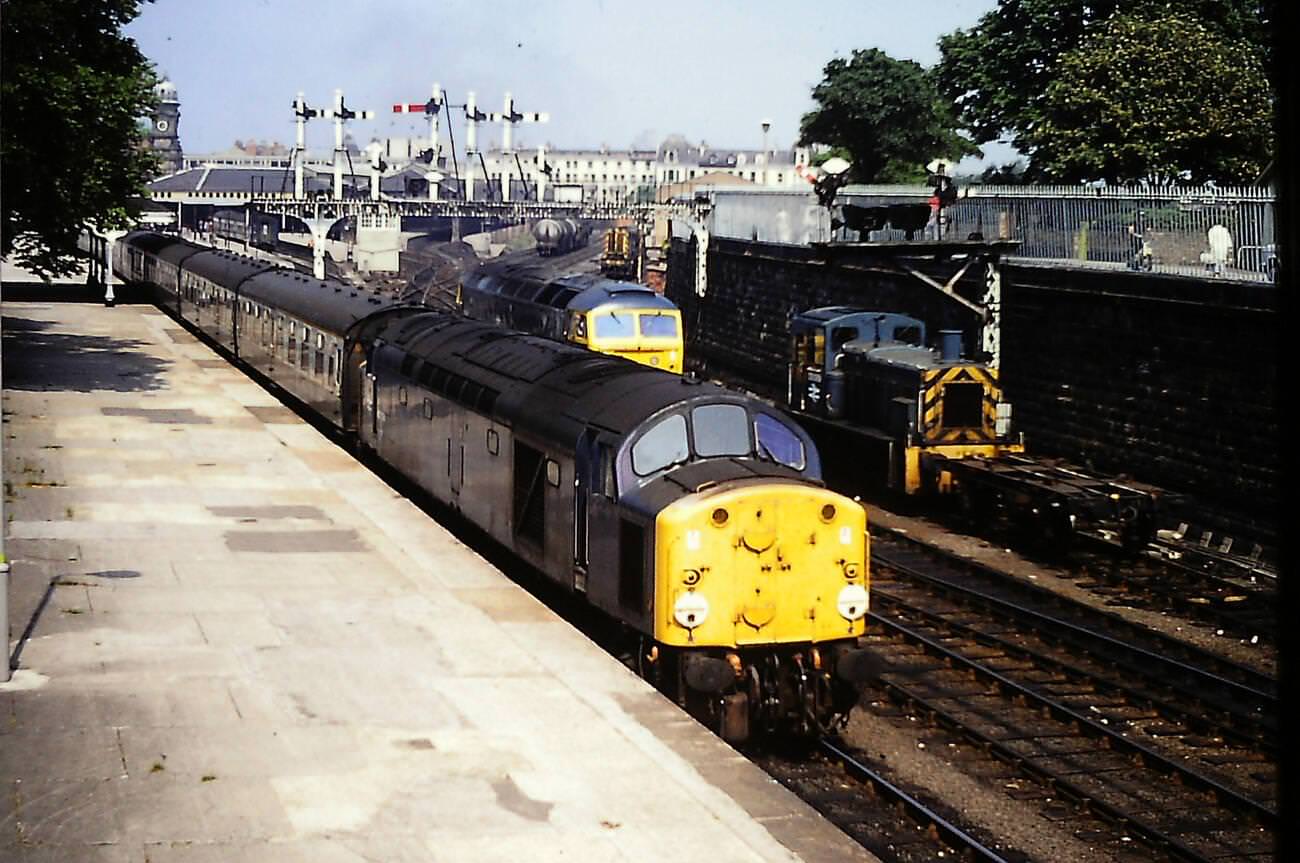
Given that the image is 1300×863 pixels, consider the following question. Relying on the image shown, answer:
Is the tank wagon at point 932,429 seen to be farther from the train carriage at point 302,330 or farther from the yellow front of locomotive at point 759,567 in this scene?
the yellow front of locomotive at point 759,567

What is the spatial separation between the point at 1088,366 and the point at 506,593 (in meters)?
15.7

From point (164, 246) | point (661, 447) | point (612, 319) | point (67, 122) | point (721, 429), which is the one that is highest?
point (67, 122)

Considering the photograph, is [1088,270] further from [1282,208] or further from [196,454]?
[1282,208]

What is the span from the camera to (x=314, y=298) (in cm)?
3297

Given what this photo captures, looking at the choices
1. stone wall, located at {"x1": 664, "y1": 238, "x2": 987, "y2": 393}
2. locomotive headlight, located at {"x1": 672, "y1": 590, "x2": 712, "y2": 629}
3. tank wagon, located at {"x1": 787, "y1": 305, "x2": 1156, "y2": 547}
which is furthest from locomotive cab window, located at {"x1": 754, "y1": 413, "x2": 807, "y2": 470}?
stone wall, located at {"x1": 664, "y1": 238, "x2": 987, "y2": 393}

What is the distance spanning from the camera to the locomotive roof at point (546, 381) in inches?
605

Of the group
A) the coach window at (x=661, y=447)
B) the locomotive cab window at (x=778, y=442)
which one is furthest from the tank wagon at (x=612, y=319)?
the coach window at (x=661, y=447)

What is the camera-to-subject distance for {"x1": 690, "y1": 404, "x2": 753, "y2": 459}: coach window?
48.4 ft

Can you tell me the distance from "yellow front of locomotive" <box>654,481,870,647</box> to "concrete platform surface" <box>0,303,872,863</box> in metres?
0.92

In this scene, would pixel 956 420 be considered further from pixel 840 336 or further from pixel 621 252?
pixel 621 252

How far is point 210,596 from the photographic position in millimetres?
17219

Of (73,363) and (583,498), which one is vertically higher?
(73,363)

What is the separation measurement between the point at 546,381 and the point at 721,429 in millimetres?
3518

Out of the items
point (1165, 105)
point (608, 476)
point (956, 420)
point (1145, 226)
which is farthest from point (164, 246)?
point (608, 476)
